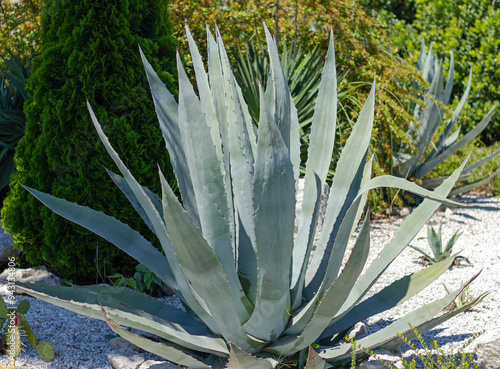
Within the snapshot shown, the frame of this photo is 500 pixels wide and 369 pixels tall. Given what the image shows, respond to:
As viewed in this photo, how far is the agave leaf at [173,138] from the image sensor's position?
2105mm

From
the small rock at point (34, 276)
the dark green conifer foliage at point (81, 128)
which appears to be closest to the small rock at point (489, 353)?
the dark green conifer foliage at point (81, 128)

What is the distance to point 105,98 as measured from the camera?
3107 millimetres

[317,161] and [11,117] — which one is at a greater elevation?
[11,117]

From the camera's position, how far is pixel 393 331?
2055 mm

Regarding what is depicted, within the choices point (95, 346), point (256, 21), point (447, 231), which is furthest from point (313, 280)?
point (256, 21)

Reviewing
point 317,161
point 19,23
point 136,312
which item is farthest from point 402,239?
point 19,23

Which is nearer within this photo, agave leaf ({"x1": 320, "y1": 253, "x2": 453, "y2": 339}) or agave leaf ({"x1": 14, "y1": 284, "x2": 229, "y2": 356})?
agave leaf ({"x1": 14, "y1": 284, "x2": 229, "y2": 356})

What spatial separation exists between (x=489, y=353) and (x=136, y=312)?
1576 millimetres

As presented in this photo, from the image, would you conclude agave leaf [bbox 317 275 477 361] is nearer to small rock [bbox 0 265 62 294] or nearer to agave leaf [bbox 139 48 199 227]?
agave leaf [bbox 139 48 199 227]

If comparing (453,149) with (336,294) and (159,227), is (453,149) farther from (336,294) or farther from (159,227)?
(159,227)

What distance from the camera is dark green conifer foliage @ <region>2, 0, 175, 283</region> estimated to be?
3043 millimetres

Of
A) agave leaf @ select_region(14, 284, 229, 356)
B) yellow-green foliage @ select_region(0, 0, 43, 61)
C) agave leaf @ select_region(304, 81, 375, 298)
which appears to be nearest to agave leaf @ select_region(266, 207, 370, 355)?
agave leaf @ select_region(304, 81, 375, 298)

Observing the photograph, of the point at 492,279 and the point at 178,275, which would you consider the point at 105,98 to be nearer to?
the point at 178,275

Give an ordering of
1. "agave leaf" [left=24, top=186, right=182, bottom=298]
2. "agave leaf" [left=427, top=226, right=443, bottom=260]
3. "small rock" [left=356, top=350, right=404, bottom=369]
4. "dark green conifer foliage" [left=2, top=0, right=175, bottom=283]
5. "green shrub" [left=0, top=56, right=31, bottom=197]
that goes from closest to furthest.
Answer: "small rock" [left=356, top=350, right=404, bottom=369]
"agave leaf" [left=24, top=186, right=182, bottom=298]
"dark green conifer foliage" [left=2, top=0, right=175, bottom=283]
"agave leaf" [left=427, top=226, right=443, bottom=260]
"green shrub" [left=0, top=56, right=31, bottom=197]
